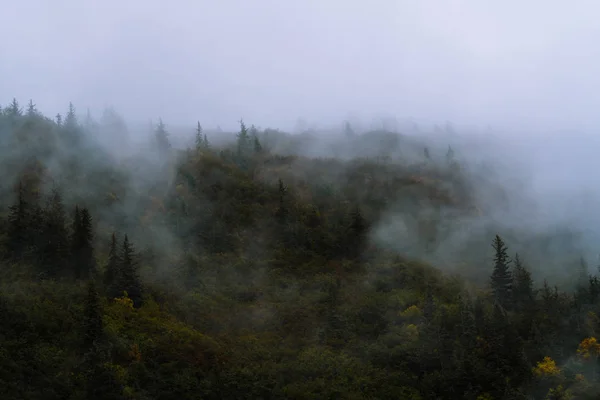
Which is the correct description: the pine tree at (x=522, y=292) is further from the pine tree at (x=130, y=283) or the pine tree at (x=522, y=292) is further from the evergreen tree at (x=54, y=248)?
the evergreen tree at (x=54, y=248)

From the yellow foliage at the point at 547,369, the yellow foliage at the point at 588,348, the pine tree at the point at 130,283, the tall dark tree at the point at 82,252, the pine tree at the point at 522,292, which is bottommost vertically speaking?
the yellow foliage at the point at 547,369

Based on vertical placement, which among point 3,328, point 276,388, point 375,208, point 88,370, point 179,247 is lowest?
point 276,388

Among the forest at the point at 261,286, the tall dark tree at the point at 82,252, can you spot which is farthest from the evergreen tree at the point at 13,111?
the tall dark tree at the point at 82,252

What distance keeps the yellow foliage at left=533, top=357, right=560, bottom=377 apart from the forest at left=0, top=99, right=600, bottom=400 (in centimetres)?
12

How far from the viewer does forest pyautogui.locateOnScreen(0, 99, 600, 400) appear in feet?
133

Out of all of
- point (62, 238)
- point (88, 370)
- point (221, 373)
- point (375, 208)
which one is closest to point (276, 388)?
point (221, 373)

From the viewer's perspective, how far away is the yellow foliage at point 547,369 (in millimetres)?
41656

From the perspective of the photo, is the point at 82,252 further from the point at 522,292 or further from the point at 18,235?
the point at 522,292

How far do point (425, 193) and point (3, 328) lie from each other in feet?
233

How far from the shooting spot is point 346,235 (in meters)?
71.7

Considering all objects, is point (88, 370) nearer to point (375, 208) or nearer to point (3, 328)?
point (3, 328)

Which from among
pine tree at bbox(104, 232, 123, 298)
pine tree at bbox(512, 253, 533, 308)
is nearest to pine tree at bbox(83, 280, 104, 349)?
pine tree at bbox(104, 232, 123, 298)

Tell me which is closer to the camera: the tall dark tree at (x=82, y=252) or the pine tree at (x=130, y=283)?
the pine tree at (x=130, y=283)

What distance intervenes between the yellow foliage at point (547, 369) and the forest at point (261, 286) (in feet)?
0.38
